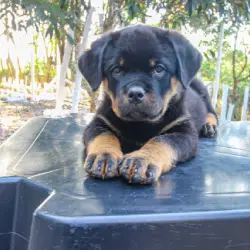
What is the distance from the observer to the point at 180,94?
251 cm

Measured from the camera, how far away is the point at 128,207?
1360 millimetres

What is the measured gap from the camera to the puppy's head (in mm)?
2131

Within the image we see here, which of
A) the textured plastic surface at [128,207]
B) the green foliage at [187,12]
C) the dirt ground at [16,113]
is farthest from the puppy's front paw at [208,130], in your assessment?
the dirt ground at [16,113]

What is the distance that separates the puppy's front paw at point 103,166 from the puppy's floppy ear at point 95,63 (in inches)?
29.2

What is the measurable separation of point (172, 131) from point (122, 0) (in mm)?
3088

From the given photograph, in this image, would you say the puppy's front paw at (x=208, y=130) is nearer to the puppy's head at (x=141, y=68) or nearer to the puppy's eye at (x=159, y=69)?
the puppy's head at (x=141, y=68)

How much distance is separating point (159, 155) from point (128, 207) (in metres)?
0.56

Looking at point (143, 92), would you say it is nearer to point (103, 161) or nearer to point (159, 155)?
point (159, 155)

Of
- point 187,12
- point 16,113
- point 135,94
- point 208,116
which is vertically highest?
point 187,12

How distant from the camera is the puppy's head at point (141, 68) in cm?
213

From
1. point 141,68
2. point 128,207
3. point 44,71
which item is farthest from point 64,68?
point 44,71

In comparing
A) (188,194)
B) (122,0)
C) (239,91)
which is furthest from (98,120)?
(239,91)

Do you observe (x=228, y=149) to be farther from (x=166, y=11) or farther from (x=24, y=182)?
(x=166, y=11)

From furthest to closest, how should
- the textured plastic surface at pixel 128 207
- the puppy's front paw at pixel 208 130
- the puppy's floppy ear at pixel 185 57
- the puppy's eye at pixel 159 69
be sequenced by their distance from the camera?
the puppy's front paw at pixel 208 130 < the puppy's floppy ear at pixel 185 57 < the puppy's eye at pixel 159 69 < the textured plastic surface at pixel 128 207
